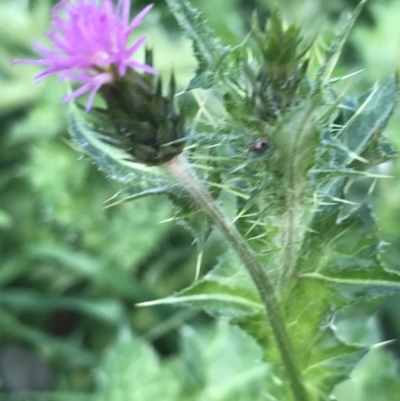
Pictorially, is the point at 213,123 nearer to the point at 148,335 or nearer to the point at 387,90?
the point at 387,90

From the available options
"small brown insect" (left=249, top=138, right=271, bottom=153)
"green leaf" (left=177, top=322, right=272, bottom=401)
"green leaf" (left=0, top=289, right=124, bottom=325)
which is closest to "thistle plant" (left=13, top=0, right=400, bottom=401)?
"small brown insect" (left=249, top=138, right=271, bottom=153)

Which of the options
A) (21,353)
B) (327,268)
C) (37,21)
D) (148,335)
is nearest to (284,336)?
(327,268)

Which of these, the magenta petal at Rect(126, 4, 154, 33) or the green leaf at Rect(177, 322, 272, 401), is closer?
the magenta petal at Rect(126, 4, 154, 33)

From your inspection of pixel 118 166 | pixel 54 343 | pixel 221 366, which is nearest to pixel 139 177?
pixel 118 166

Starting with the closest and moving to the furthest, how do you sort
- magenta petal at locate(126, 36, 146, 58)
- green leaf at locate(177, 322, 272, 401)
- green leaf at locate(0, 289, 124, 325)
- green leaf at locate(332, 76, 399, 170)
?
magenta petal at locate(126, 36, 146, 58), green leaf at locate(332, 76, 399, 170), green leaf at locate(177, 322, 272, 401), green leaf at locate(0, 289, 124, 325)

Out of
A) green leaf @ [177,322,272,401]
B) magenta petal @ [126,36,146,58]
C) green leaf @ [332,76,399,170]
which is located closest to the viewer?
magenta petal @ [126,36,146,58]

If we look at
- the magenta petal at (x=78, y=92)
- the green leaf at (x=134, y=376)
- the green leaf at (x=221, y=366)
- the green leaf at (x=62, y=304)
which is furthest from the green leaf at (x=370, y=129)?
the green leaf at (x=62, y=304)

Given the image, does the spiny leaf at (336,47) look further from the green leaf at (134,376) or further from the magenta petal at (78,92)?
Answer: the green leaf at (134,376)

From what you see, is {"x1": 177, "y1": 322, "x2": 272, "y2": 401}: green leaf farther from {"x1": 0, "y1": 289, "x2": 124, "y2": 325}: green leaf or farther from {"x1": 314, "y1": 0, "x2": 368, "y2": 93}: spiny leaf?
{"x1": 314, "y1": 0, "x2": 368, "y2": 93}: spiny leaf

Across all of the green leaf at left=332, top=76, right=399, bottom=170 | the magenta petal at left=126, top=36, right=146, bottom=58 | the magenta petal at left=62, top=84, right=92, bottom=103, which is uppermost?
the magenta petal at left=126, top=36, right=146, bottom=58
